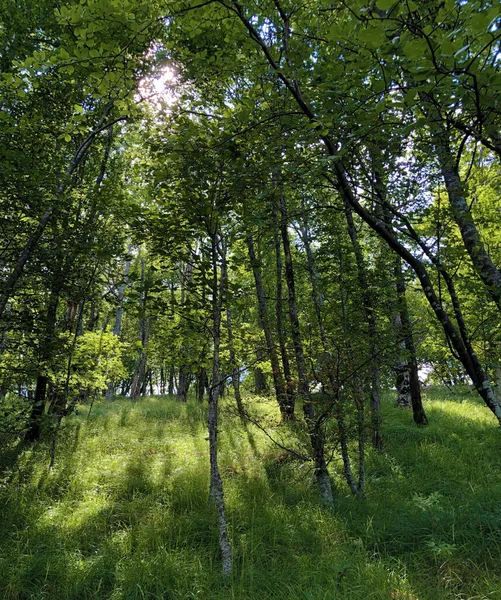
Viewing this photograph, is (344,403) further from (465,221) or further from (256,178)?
(256,178)

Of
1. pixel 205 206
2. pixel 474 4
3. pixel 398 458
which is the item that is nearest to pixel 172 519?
pixel 205 206

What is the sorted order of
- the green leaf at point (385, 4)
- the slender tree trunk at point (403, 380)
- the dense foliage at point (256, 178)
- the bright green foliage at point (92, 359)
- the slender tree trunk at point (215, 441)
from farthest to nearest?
1. the slender tree trunk at point (403, 380)
2. the bright green foliage at point (92, 359)
3. the slender tree trunk at point (215, 441)
4. the dense foliage at point (256, 178)
5. the green leaf at point (385, 4)

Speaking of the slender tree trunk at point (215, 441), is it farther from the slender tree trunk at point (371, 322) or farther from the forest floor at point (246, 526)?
the slender tree trunk at point (371, 322)

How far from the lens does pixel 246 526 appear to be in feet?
14.9

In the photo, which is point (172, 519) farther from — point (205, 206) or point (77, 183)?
point (77, 183)

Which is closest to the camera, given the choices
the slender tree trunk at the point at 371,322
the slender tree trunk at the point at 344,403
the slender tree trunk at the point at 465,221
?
the slender tree trunk at the point at 465,221

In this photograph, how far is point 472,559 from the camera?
12.6ft

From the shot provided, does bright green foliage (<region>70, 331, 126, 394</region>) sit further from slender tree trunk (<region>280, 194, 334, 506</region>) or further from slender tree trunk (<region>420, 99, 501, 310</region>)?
slender tree trunk (<region>420, 99, 501, 310</region>)

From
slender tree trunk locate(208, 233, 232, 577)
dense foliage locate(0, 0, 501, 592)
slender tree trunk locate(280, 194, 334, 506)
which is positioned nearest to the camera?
dense foliage locate(0, 0, 501, 592)

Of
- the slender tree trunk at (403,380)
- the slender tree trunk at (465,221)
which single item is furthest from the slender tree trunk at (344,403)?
the slender tree trunk at (403,380)

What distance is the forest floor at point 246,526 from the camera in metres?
3.39

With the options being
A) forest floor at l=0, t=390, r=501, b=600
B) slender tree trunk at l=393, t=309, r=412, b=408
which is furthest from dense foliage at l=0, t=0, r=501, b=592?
slender tree trunk at l=393, t=309, r=412, b=408

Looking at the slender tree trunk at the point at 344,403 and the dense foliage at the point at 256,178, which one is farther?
the slender tree trunk at the point at 344,403

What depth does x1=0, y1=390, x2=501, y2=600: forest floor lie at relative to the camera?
3.39 metres
